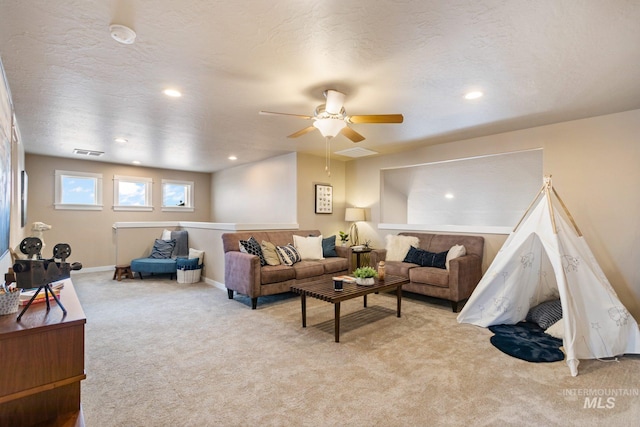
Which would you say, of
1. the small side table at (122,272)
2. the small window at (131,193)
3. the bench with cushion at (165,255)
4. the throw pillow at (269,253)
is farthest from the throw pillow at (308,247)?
the small window at (131,193)

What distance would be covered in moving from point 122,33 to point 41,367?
192 centimetres

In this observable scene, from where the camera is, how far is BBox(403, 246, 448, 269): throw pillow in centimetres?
452

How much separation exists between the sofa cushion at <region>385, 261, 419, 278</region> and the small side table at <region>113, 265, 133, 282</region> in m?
4.85

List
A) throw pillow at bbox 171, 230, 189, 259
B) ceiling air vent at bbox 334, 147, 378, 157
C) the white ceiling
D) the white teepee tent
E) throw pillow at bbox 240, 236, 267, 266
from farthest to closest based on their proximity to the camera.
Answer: throw pillow at bbox 171, 230, 189, 259
ceiling air vent at bbox 334, 147, 378, 157
throw pillow at bbox 240, 236, 267, 266
the white teepee tent
the white ceiling

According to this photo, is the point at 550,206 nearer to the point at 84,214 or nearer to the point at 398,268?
the point at 398,268

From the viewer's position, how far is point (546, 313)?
3398 millimetres

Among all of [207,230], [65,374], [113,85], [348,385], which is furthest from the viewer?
[207,230]

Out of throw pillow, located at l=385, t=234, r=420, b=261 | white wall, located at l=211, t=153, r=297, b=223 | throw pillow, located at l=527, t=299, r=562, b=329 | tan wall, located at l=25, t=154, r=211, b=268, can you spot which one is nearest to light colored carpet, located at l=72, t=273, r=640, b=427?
throw pillow, located at l=527, t=299, r=562, b=329

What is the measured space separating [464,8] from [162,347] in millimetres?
3539

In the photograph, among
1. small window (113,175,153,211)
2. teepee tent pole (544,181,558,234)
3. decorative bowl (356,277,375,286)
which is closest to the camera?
teepee tent pole (544,181,558,234)

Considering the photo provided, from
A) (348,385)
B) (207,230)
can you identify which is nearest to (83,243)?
(207,230)

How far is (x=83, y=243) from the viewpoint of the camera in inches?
260

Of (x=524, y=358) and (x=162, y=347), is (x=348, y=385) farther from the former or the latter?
(x=162, y=347)

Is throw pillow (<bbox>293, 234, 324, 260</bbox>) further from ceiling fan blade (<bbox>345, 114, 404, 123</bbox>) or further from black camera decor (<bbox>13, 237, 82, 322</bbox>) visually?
black camera decor (<bbox>13, 237, 82, 322</bbox>)
